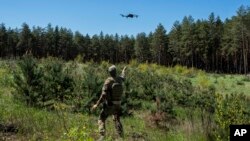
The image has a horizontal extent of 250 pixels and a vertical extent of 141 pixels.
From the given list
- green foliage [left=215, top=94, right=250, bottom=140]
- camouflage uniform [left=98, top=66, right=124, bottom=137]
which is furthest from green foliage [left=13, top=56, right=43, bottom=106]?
green foliage [left=215, top=94, right=250, bottom=140]

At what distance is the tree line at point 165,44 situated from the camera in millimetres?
90812

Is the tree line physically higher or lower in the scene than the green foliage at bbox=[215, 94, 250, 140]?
higher

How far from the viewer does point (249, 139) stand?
7301mm

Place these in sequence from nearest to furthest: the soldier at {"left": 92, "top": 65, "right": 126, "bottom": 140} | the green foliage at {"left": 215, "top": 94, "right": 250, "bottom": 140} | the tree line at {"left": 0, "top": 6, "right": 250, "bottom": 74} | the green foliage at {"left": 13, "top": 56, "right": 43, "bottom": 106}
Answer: the green foliage at {"left": 215, "top": 94, "right": 250, "bottom": 140} → the soldier at {"left": 92, "top": 65, "right": 126, "bottom": 140} → the green foliage at {"left": 13, "top": 56, "right": 43, "bottom": 106} → the tree line at {"left": 0, "top": 6, "right": 250, "bottom": 74}

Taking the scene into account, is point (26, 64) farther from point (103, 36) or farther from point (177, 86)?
point (103, 36)

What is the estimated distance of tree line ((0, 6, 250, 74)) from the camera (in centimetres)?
9081

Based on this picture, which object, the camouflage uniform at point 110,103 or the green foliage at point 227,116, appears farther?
the camouflage uniform at point 110,103

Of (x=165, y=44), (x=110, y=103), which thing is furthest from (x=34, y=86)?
(x=165, y=44)

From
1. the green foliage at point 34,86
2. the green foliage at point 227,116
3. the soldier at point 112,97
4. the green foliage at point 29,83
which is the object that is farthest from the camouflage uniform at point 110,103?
the green foliage at point 29,83

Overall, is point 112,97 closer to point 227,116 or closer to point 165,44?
point 227,116

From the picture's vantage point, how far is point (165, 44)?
115 meters

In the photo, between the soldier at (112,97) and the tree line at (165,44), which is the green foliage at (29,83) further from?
the tree line at (165,44)

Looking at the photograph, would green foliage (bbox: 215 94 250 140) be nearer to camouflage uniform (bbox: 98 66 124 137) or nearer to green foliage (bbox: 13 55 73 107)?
camouflage uniform (bbox: 98 66 124 137)

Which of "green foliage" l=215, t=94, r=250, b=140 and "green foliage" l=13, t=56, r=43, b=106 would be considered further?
"green foliage" l=13, t=56, r=43, b=106
